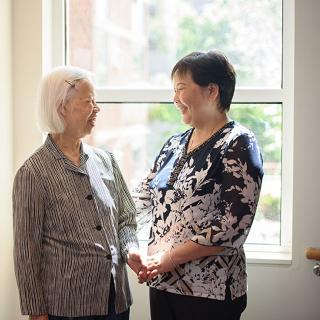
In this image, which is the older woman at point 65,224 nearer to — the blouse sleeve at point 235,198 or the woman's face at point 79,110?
the woman's face at point 79,110

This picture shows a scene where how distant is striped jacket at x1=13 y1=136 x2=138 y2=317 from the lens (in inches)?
63.1

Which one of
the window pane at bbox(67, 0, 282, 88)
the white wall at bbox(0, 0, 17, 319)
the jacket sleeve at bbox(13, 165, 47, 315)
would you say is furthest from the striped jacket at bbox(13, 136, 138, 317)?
the window pane at bbox(67, 0, 282, 88)

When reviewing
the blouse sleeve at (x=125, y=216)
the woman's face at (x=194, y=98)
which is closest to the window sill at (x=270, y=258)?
the blouse sleeve at (x=125, y=216)

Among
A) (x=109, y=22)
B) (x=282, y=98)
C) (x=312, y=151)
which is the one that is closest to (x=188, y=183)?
(x=312, y=151)

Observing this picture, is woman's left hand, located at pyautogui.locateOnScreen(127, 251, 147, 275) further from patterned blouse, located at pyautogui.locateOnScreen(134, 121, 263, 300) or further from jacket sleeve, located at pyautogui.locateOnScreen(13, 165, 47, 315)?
jacket sleeve, located at pyautogui.locateOnScreen(13, 165, 47, 315)

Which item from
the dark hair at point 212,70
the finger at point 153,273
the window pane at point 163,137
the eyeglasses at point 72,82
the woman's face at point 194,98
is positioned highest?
the dark hair at point 212,70

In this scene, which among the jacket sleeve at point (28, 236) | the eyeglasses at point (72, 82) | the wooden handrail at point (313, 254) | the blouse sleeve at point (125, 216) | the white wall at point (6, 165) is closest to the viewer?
the jacket sleeve at point (28, 236)

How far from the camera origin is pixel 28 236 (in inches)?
62.9

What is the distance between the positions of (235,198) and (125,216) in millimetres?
437

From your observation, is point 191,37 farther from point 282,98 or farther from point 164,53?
point 282,98

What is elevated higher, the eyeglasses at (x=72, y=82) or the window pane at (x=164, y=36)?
the window pane at (x=164, y=36)

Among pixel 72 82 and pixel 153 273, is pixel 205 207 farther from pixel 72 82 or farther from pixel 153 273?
pixel 72 82

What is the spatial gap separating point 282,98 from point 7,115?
3.93ft

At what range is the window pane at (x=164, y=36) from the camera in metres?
2.43
